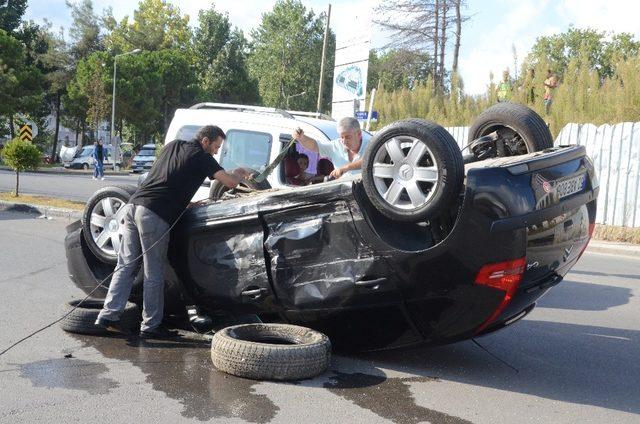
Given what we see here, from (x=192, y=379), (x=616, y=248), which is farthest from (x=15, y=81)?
(x=192, y=379)

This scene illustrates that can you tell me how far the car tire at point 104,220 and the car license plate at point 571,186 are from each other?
3506 millimetres

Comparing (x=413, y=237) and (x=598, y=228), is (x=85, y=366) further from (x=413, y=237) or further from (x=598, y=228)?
(x=598, y=228)

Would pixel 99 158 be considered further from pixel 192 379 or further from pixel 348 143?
pixel 192 379

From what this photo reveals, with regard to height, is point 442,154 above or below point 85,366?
above

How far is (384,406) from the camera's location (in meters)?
4.53

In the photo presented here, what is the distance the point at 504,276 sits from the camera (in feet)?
15.1

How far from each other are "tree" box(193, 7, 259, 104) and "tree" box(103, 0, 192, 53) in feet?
13.3

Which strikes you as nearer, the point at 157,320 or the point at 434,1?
the point at 157,320

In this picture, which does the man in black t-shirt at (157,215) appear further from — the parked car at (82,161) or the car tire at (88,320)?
the parked car at (82,161)

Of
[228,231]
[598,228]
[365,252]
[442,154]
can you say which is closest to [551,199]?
[442,154]

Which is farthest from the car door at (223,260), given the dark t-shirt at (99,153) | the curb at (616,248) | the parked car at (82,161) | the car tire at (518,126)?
the parked car at (82,161)

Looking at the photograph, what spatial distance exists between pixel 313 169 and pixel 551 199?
15.5 ft

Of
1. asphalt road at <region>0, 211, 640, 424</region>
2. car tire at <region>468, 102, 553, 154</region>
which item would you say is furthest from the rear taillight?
car tire at <region>468, 102, 553, 154</region>

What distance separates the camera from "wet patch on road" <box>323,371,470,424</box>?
4.35m
